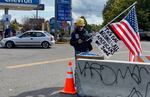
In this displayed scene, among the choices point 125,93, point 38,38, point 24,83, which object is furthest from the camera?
point 38,38

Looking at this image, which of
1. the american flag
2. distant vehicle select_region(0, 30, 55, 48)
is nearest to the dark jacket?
the american flag

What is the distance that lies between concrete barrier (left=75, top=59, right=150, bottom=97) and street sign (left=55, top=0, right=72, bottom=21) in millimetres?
31056

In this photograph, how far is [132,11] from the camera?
1093 cm

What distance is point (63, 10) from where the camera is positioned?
4072 centimetres

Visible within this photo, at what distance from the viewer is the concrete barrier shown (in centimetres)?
879

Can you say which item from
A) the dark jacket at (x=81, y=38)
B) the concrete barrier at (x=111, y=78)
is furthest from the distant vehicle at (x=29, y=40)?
the concrete barrier at (x=111, y=78)

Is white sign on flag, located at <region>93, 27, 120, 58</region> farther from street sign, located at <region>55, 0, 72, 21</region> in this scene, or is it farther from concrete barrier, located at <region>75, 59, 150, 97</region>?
street sign, located at <region>55, 0, 72, 21</region>

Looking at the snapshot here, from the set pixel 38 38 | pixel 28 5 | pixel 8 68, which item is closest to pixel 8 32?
pixel 38 38

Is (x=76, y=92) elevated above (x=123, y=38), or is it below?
below

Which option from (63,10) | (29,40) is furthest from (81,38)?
(63,10)

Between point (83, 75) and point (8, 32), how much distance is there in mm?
26328

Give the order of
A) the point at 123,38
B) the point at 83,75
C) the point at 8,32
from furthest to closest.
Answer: the point at 8,32
the point at 123,38
the point at 83,75

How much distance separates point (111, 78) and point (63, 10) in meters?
31.8

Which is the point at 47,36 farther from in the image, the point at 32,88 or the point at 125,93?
the point at 125,93
